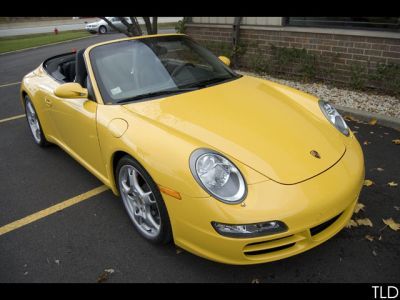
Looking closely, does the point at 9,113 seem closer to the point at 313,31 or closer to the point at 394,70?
the point at 313,31

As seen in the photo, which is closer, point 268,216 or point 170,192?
point 268,216

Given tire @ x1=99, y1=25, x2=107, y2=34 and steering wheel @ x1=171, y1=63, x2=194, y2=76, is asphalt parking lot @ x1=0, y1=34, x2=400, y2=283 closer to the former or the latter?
steering wheel @ x1=171, y1=63, x2=194, y2=76

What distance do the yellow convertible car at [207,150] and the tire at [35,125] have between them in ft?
2.69

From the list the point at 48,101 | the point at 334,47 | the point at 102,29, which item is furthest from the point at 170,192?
the point at 102,29

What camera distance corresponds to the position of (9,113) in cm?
621

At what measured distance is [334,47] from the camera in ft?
21.0

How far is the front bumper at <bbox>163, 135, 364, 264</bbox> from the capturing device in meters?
2.09

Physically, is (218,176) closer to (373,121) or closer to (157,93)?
(157,93)

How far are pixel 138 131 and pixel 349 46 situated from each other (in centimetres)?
499

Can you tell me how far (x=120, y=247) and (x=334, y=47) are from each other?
533cm

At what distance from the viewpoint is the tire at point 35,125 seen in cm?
446

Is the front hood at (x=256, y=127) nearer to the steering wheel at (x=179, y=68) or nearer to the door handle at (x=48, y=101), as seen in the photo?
the steering wheel at (x=179, y=68)

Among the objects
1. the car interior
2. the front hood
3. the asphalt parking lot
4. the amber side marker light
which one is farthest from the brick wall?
the amber side marker light

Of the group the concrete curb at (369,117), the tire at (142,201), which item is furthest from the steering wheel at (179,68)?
the concrete curb at (369,117)
